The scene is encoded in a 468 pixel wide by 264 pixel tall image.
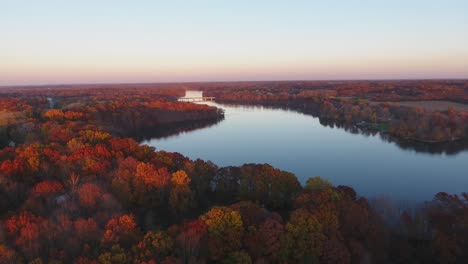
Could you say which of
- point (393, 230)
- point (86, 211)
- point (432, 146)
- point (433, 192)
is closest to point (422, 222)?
point (393, 230)

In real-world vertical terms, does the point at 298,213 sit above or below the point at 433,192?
above

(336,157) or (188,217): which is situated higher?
(188,217)

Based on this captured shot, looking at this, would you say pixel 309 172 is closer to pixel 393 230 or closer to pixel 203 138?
pixel 393 230

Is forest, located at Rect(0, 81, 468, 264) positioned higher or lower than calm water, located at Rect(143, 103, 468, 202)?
higher

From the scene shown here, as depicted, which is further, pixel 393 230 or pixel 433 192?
pixel 433 192

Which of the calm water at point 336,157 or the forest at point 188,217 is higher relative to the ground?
the forest at point 188,217

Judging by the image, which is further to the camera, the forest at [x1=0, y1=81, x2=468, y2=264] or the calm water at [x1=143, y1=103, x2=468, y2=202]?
the calm water at [x1=143, y1=103, x2=468, y2=202]

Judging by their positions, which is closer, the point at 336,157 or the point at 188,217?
the point at 188,217

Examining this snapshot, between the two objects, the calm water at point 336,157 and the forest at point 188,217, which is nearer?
the forest at point 188,217
